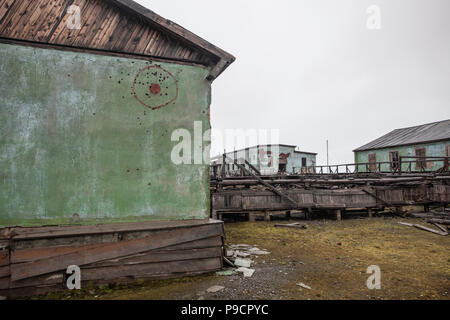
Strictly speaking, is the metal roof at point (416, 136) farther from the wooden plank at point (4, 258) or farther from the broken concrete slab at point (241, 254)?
the wooden plank at point (4, 258)

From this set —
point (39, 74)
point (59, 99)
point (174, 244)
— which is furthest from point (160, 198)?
point (39, 74)

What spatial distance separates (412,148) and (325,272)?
2955cm

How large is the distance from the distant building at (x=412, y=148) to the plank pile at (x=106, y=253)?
21275 mm

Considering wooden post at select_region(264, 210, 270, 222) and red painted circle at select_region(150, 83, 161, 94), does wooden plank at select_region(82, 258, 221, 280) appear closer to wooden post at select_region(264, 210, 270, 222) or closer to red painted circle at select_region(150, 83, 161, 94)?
red painted circle at select_region(150, 83, 161, 94)

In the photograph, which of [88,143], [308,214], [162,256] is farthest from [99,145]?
[308,214]

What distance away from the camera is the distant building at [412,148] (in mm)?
24109

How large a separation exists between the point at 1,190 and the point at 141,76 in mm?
3145

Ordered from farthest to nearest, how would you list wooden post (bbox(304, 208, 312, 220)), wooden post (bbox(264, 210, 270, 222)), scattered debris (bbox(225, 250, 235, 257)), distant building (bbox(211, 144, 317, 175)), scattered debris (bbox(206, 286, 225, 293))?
1. distant building (bbox(211, 144, 317, 175))
2. wooden post (bbox(304, 208, 312, 220))
3. wooden post (bbox(264, 210, 270, 222))
4. scattered debris (bbox(225, 250, 235, 257))
5. scattered debris (bbox(206, 286, 225, 293))

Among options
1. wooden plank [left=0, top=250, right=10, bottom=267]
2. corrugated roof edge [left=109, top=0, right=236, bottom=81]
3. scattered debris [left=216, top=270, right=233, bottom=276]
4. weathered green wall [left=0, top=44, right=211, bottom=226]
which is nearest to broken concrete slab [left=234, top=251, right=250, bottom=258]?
scattered debris [left=216, top=270, right=233, bottom=276]

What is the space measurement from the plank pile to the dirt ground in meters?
0.22

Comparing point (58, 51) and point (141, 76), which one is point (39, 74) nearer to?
point (58, 51)

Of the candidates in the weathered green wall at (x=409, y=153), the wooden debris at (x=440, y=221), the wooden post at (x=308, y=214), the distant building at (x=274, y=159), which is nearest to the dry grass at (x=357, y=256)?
the wooden post at (x=308, y=214)

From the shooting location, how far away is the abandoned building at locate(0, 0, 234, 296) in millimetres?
4082

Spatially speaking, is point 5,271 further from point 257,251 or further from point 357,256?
point 357,256
